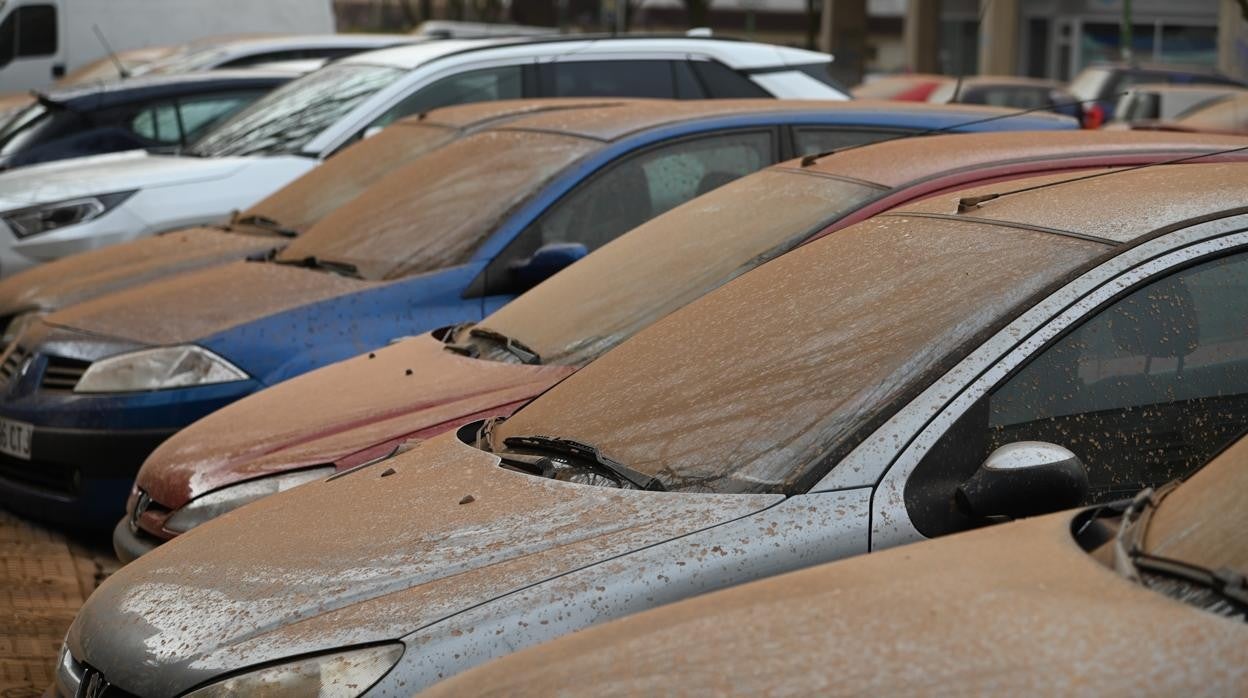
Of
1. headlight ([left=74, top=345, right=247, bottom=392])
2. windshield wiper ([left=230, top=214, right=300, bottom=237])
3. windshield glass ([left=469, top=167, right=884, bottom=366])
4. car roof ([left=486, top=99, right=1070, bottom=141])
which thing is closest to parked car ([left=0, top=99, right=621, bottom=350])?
Result: windshield wiper ([left=230, top=214, right=300, bottom=237])

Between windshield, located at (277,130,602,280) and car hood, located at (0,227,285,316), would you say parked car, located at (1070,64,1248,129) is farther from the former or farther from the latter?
windshield, located at (277,130,602,280)

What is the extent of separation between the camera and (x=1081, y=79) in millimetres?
24156

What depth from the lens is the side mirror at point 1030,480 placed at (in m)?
3.03

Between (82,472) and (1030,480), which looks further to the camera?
(82,472)

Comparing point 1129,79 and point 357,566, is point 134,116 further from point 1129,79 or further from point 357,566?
point 1129,79

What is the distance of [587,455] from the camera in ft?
11.9

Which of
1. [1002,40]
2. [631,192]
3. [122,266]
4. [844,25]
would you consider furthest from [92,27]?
[844,25]

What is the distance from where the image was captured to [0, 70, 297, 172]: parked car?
12445 mm

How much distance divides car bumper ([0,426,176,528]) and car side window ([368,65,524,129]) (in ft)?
11.3

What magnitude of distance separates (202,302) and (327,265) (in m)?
0.48

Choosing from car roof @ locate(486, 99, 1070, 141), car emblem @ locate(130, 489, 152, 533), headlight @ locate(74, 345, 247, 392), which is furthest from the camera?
car roof @ locate(486, 99, 1070, 141)

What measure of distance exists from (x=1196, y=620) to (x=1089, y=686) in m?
0.23

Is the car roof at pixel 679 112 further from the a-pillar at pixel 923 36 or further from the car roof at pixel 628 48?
the a-pillar at pixel 923 36

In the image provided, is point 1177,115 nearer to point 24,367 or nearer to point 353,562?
point 24,367
